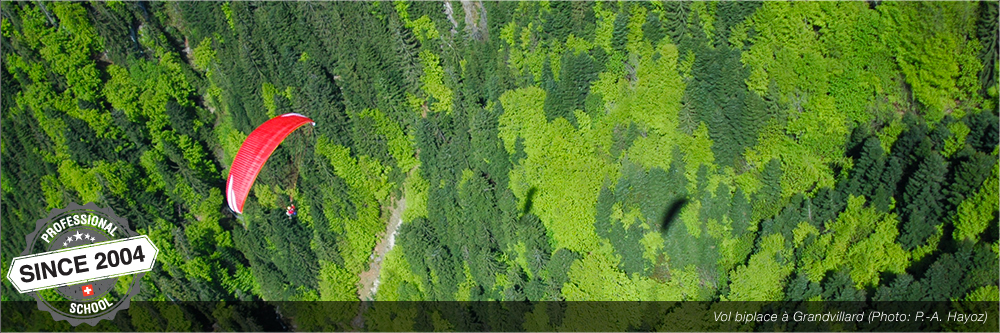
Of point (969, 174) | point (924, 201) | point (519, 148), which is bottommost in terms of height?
point (519, 148)

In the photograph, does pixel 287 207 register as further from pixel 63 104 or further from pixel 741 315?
pixel 741 315

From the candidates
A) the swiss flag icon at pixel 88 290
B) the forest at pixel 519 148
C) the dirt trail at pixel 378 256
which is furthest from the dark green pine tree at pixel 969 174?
the swiss flag icon at pixel 88 290

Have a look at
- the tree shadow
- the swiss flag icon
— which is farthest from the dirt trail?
the swiss flag icon

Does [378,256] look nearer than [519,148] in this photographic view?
No

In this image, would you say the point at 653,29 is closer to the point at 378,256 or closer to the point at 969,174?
the point at 969,174

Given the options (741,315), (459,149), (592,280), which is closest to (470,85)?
(459,149)

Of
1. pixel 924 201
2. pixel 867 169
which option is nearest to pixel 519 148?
pixel 867 169
